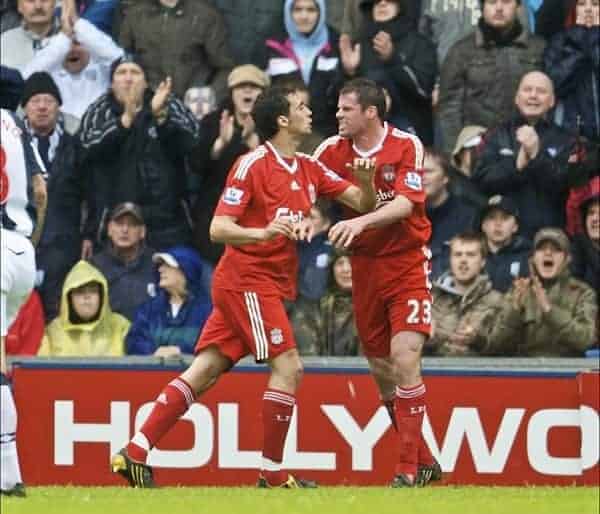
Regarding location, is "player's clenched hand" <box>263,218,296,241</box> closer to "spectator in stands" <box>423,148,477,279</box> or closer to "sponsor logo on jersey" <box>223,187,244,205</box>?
"sponsor logo on jersey" <box>223,187,244,205</box>

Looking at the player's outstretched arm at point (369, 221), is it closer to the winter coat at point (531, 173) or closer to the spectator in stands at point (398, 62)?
the winter coat at point (531, 173)

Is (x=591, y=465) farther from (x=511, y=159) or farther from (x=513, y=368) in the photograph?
(x=511, y=159)

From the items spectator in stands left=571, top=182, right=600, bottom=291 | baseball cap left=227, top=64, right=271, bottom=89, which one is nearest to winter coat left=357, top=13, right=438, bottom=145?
baseball cap left=227, top=64, right=271, bottom=89

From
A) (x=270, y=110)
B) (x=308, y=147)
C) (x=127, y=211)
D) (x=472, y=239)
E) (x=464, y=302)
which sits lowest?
(x=464, y=302)

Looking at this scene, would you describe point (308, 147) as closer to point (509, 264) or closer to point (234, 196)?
point (509, 264)

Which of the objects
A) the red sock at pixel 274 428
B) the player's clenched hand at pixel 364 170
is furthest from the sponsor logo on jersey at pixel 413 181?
the red sock at pixel 274 428

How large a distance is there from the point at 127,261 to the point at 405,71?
8.70 feet

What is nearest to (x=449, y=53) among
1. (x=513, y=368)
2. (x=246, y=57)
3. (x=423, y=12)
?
(x=423, y=12)

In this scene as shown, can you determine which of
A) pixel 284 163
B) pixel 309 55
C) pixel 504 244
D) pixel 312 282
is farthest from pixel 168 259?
pixel 284 163

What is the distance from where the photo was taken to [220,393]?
13312 millimetres

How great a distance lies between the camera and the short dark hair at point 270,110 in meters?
10.5

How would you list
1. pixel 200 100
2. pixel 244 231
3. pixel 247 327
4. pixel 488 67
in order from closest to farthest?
pixel 244 231
pixel 247 327
pixel 488 67
pixel 200 100

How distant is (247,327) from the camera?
10.4 meters

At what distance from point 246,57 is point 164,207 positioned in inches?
56.6
